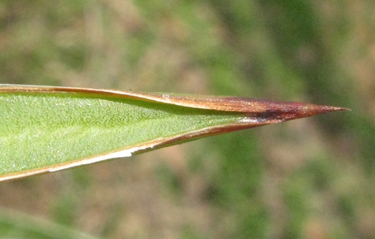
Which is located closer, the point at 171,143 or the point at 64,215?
the point at 171,143

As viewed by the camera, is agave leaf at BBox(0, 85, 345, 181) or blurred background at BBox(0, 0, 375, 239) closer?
agave leaf at BBox(0, 85, 345, 181)

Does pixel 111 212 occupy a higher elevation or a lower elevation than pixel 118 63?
lower

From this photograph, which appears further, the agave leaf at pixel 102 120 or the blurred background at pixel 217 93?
the blurred background at pixel 217 93

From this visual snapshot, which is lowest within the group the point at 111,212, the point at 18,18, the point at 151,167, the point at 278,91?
the point at 111,212

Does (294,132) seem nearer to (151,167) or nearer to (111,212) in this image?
(151,167)

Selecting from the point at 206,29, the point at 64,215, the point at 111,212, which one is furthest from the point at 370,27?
the point at 64,215
